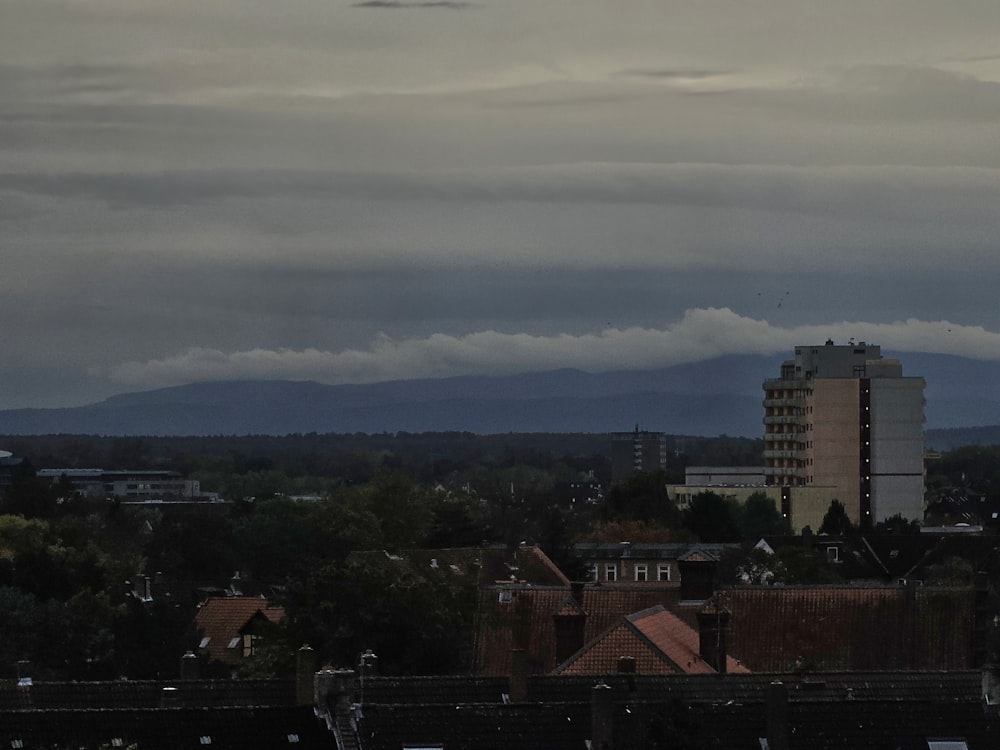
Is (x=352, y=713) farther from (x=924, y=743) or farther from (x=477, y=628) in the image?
(x=477, y=628)

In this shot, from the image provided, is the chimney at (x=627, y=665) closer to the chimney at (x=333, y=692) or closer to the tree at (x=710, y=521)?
the chimney at (x=333, y=692)

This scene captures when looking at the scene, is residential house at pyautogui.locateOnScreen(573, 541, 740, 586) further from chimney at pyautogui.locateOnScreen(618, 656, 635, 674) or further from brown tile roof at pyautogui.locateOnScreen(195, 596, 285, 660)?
chimney at pyautogui.locateOnScreen(618, 656, 635, 674)

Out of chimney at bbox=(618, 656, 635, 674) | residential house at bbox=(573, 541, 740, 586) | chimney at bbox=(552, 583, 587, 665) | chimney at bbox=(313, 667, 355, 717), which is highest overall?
residential house at bbox=(573, 541, 740, 586)

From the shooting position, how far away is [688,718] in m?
49.8

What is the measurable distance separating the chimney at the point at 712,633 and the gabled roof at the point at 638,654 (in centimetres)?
27

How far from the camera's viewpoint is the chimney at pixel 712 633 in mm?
67875

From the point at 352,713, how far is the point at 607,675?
30.2ft

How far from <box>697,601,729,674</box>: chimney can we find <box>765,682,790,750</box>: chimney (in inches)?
623

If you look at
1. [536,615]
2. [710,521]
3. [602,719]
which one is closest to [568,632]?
[536,615]

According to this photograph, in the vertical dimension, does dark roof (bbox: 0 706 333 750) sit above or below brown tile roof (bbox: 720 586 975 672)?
below

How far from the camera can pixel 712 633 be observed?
6869cm

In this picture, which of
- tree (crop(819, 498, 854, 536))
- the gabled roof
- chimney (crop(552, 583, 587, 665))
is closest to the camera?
the gabled roof

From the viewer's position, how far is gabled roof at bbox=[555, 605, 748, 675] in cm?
6431

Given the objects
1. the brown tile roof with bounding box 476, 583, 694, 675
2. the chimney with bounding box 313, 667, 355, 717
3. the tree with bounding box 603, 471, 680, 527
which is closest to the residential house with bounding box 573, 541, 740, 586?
the tree with bounding box 603, 471, 680, 527
